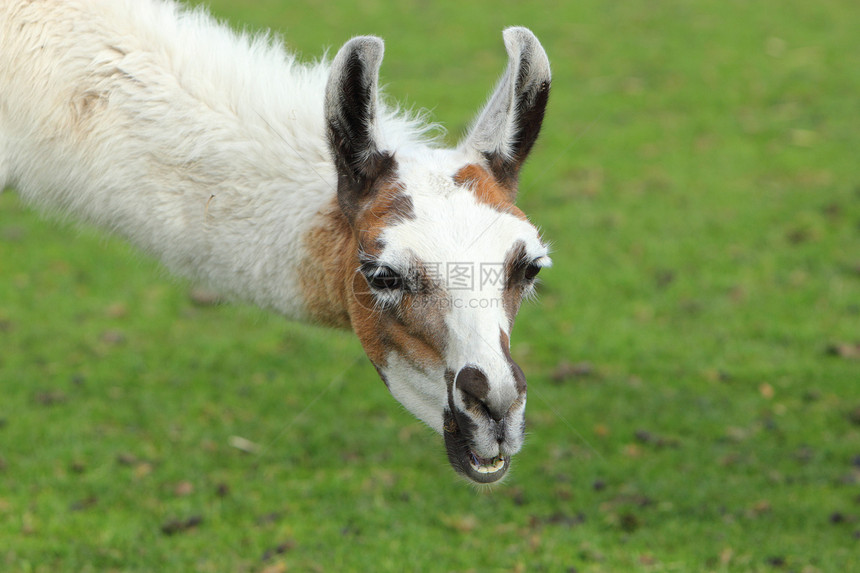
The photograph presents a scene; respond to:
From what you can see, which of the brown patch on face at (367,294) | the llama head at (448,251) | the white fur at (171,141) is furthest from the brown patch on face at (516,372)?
the white fur at (171,141)

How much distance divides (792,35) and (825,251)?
8144 millimetres

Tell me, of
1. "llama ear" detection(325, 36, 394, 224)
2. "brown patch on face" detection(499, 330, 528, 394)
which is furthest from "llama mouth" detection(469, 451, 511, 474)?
"llama ear" detection(325, 36, 394, 224)

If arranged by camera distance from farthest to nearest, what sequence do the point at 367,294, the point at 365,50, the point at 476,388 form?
the point at 367,294 < the point at 365,50 < the point at 476,388

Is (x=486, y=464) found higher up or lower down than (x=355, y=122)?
lower down

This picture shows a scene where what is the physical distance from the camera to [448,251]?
3.51 meters

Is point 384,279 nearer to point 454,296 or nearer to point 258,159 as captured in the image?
point 454,296

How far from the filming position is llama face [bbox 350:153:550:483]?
11.4 ft

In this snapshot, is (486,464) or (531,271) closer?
(486,464)

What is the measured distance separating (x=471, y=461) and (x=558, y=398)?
14.8ft

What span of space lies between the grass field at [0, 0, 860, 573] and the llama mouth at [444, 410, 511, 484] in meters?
1.30

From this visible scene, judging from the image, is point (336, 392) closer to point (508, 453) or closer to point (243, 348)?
point (243, 348)

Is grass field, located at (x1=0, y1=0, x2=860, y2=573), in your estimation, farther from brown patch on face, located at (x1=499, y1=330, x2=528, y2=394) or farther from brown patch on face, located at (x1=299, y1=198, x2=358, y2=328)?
brown patch on face, located at (x1=499, y1=330, x2=528, y2=394)

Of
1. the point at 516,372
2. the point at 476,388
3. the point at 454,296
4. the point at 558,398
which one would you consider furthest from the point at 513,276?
the point at 558,398

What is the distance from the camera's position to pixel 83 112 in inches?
167
